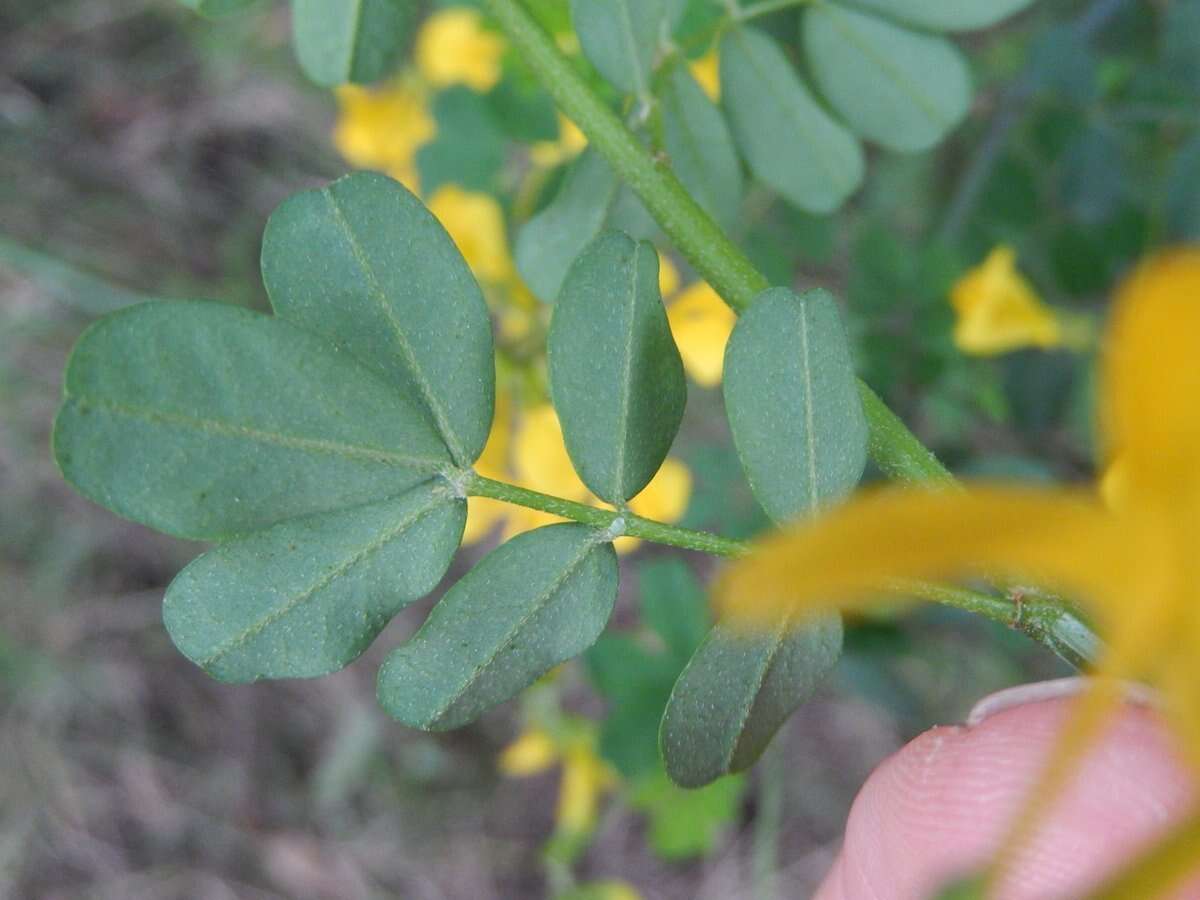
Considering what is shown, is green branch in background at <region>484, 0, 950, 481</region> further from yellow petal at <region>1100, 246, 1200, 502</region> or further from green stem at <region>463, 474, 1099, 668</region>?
yellow petal at <region>1100, 246, 1200, 502</region>

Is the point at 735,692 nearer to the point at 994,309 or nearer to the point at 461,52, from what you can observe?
the point at 994,309

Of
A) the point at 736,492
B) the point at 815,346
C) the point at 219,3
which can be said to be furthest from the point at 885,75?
the point at 736,492

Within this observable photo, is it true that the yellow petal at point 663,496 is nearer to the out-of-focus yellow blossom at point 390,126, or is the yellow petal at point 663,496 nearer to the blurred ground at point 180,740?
the out-of-focus yellow blossom at point 390,126

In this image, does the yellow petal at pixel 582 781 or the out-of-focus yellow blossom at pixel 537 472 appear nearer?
the out-of-focus yellow blossom at pixel 537 472

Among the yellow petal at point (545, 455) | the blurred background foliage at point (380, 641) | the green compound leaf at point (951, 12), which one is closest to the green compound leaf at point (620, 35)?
the green compound leaf at point (951, 12)

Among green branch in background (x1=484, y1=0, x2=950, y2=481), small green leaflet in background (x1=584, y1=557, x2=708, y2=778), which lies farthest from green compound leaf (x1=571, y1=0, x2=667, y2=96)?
small green leaflet in background (x1=584, y1=557, x2=708, y2=778)

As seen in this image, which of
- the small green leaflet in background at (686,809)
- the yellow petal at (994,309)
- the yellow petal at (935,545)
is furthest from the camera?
the small green leaflet in background at (686,809)
